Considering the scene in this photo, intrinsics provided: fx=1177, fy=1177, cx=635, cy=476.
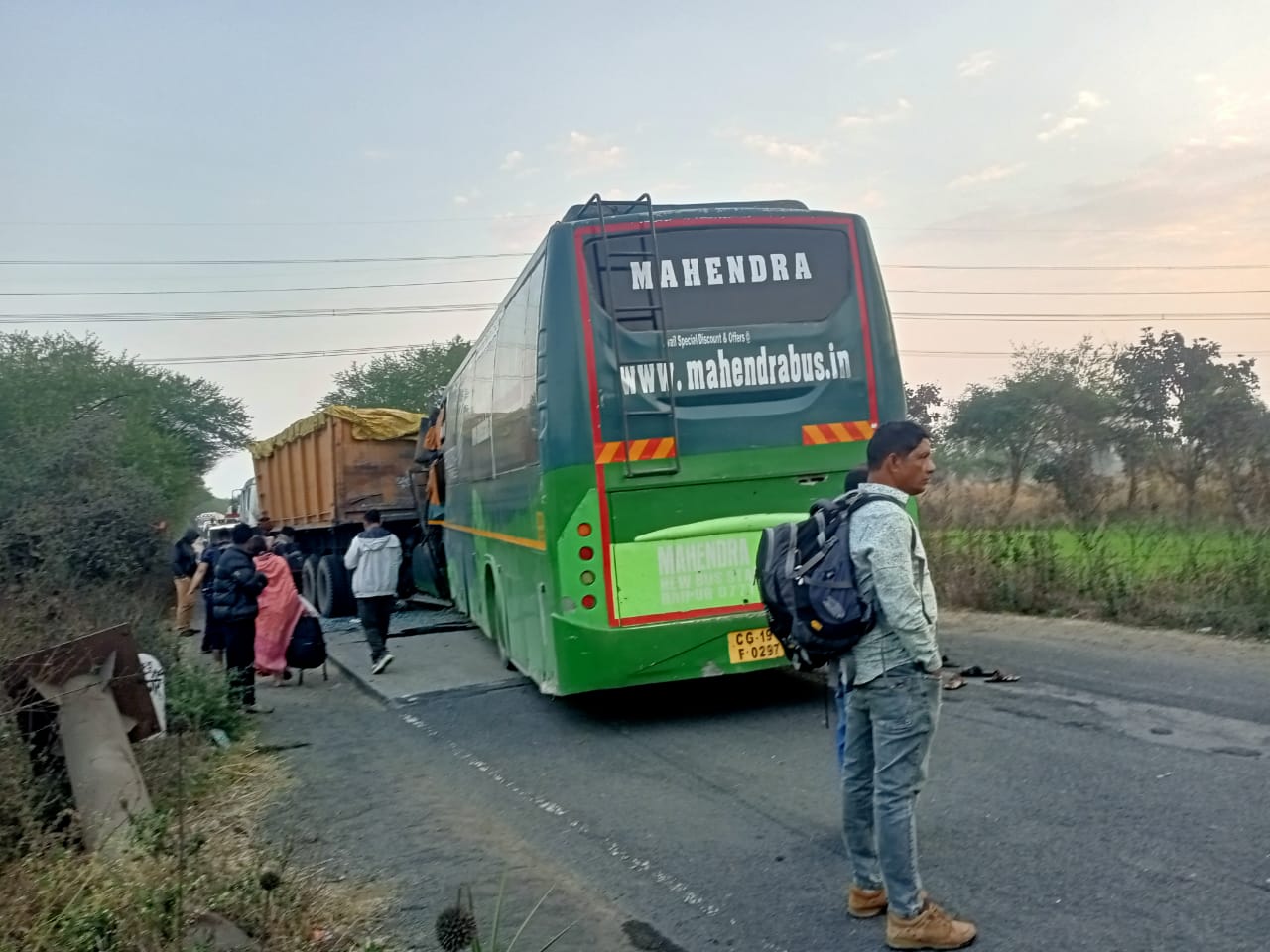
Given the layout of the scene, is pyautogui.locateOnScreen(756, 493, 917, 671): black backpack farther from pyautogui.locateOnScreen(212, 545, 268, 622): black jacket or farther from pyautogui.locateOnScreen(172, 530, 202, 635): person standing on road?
pyautogui.locateOnScreen(172, 530, 202, 635): person standing on road

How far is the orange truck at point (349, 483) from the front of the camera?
1778cm

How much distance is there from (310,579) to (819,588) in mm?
17234

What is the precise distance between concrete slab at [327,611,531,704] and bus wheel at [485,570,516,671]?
0.65 feet

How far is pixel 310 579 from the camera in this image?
20078 millimetres

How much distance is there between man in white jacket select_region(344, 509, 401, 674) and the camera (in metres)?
11.7

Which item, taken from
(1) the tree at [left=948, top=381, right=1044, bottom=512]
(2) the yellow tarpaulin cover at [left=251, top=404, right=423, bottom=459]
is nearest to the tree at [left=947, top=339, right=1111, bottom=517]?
(1) the tree at [left=948, top=381, right=1044, bottom=512]

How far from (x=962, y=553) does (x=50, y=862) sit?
424 inches

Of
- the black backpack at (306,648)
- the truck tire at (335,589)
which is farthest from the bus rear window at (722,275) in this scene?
the truck tire at (335,589)

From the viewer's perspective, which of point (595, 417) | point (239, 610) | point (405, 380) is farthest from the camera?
point (405, 380)

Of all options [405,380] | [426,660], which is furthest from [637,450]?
[405,380]

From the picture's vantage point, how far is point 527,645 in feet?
29.9

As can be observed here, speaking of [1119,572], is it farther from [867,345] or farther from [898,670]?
[898,670]

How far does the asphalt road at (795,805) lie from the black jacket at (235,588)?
3.22 feet

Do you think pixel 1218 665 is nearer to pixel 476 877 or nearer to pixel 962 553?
pixel 962 553
